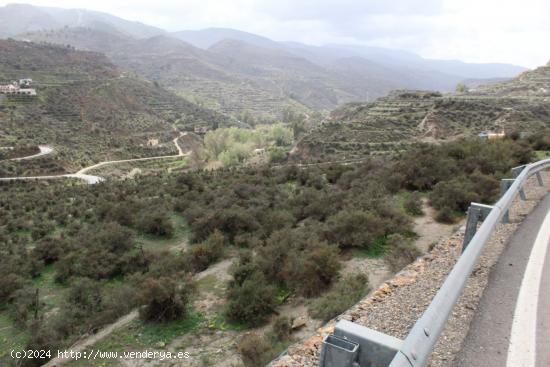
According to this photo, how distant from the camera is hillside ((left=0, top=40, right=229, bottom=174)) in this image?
201 ft

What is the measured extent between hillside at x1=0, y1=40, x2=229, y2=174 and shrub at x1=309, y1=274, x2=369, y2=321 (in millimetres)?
52067

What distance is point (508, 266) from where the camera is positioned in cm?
495

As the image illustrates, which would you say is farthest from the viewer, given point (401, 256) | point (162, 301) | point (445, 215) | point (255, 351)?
point (445, 215)

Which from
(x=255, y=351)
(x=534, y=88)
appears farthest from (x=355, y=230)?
(x=534, y=88)

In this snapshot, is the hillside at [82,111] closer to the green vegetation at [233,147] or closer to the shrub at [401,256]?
the green vegetation at [233,147]

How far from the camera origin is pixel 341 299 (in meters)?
6.90

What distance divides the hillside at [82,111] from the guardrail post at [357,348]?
55.4 m

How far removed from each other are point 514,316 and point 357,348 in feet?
8.02

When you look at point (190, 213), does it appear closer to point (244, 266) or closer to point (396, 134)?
point (244, 266)

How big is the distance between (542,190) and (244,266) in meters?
8.02

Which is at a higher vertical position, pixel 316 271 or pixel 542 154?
pixel 542 154

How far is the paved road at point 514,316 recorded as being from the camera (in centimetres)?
310

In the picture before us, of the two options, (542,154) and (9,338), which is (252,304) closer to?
(9,338)

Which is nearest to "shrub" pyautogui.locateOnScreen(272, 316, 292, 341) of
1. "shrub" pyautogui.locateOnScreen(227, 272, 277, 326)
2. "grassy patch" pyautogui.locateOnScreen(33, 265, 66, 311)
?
"shrub" pyautogui.locateOnScreen(227, 272, 277, 326)
